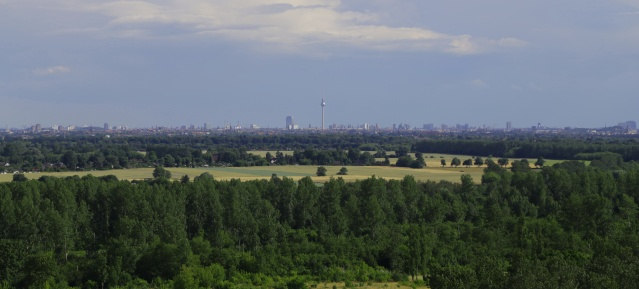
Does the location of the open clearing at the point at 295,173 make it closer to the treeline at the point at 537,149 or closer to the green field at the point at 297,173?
the green field at the point at 297,173

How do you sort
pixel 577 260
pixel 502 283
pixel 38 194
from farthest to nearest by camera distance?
1. pixel 38 194
2. pixel 577 260
3. pixel 502 283

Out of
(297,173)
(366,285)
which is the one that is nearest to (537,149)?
(297,173)

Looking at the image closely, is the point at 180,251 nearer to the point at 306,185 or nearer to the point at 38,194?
the point at 38,194

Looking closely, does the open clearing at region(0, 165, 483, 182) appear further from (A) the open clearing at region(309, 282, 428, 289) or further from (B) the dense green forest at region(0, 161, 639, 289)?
(A) the open clearing at region(309, 282, 428, 289)

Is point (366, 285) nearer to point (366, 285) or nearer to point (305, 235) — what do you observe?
point (366, 285)

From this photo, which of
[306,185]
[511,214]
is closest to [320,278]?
[306,185]

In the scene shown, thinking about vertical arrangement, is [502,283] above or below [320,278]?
above
